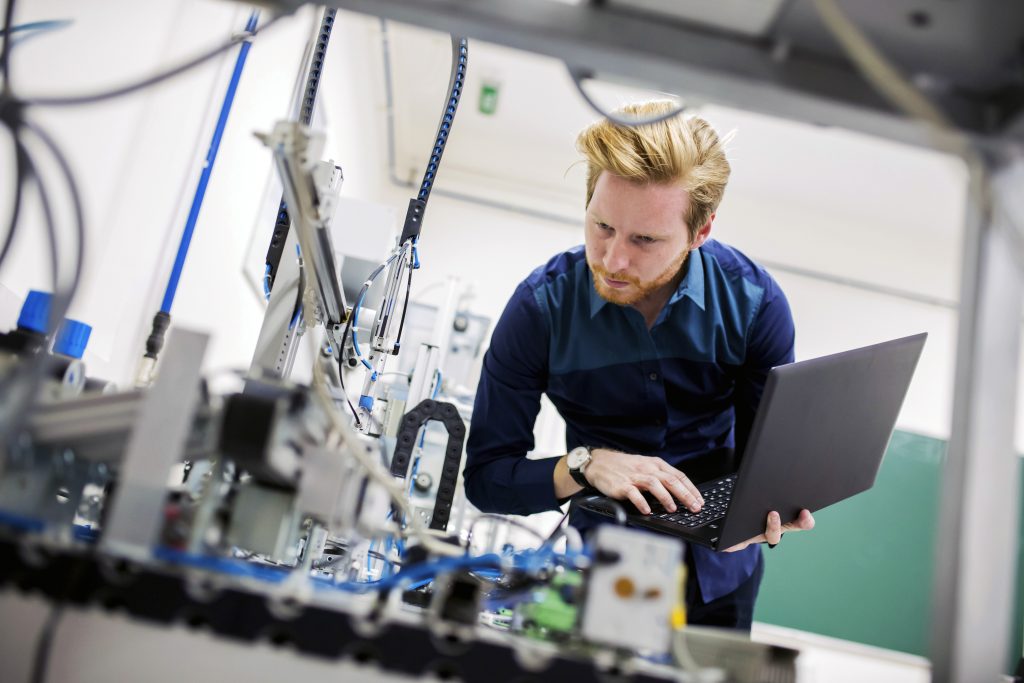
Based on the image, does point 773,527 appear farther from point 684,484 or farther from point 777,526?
point 684,484

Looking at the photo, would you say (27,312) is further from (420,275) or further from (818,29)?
(420,275)

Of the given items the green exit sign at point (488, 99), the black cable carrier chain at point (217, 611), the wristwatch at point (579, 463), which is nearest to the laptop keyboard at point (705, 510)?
the wristwatch at point (579, 463)

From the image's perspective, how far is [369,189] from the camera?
468 cm

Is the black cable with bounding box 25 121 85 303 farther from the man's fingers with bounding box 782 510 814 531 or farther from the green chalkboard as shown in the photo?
the green chalkboard

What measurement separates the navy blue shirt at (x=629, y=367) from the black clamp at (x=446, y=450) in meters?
0.09

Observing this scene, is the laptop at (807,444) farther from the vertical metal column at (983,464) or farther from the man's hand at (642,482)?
the vertical metal column at (983,464)

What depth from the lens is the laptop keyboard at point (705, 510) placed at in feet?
3.71

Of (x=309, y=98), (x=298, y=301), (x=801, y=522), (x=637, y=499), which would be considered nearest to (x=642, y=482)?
(x=637, y=499)

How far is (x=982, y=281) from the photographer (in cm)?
62

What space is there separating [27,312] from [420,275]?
4278 millimetres

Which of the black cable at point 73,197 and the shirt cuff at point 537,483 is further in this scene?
the shirt cuff at point 537,483

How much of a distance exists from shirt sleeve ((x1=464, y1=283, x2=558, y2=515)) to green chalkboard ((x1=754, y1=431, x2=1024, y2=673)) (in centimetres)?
309

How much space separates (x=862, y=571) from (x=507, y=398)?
348 cm

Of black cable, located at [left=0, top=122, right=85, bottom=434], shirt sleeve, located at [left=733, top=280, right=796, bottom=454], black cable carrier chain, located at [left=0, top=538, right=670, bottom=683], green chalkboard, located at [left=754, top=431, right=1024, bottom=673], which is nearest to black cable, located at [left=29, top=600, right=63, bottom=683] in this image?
black cable carrier chain, located at [left=0, top=538, right=670, bottom=683]
